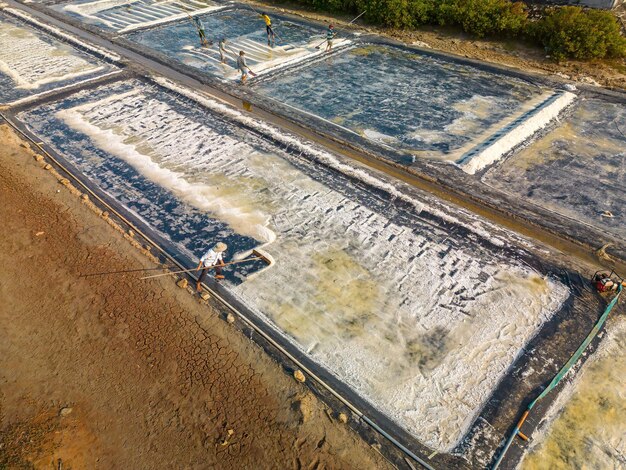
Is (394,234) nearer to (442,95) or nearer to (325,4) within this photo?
(442,95)

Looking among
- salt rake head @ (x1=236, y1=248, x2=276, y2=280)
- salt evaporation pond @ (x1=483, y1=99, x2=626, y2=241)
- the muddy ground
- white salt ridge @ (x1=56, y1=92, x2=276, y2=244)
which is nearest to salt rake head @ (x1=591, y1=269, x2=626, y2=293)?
salt evaporation pond @ (x1=483, y1=99, x2=626, y2=241)

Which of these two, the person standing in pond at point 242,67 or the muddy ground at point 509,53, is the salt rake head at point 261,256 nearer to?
the person standing in pond at point 242,67

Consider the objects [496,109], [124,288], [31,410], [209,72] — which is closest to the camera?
[31,410]

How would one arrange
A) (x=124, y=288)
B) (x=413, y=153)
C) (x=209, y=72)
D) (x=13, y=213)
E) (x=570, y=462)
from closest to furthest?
(x=570, y=462) < (x=124, y=288) < (x=13, y=213) < (x=413, y=153) < (x=209, y=72)

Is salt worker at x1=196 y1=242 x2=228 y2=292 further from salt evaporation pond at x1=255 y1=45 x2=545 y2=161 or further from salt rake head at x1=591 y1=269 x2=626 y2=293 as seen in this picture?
salt rake head at x1=591 y1=269 x2=626 y2=293

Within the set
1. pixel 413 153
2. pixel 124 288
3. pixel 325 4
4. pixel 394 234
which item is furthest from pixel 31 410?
pixel 325 4

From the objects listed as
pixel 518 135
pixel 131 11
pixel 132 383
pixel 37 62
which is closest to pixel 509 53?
pixel 518 135

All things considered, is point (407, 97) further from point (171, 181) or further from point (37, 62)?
point (37, 62)

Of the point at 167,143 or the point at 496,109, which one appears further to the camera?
the point at 496,109
